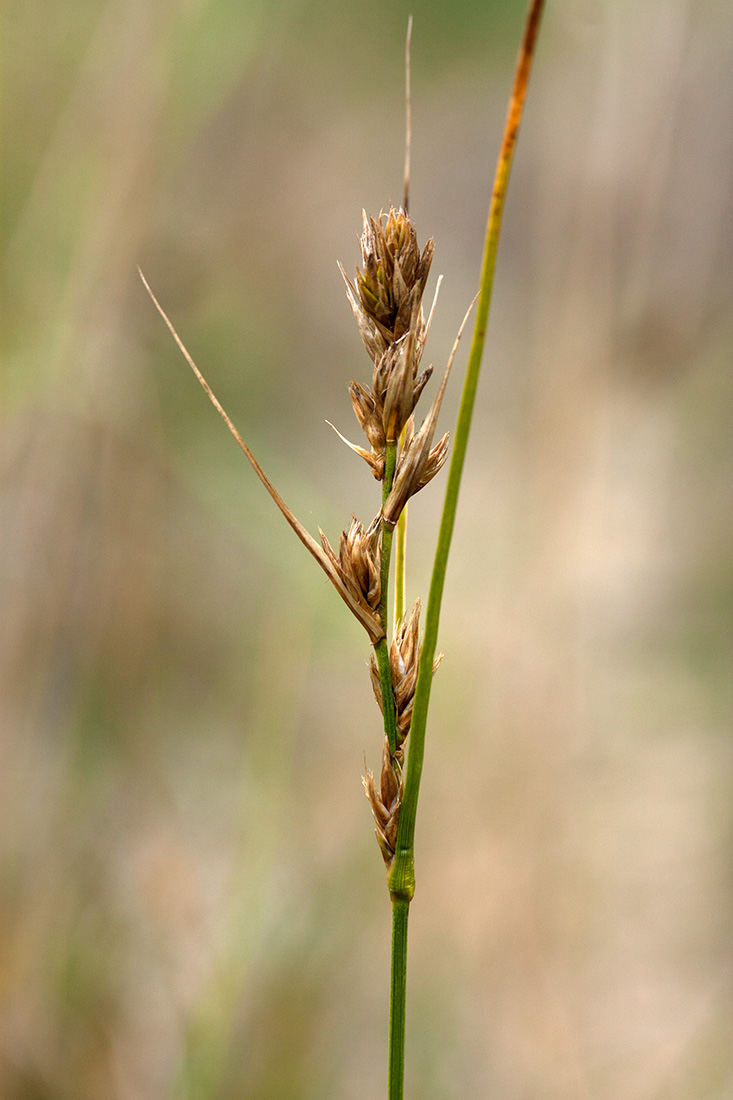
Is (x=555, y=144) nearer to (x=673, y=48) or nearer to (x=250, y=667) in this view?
(x=673, y=48)

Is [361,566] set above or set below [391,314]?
below

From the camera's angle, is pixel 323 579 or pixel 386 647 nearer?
pixel 386 647

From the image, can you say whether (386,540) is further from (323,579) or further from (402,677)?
(323,579)

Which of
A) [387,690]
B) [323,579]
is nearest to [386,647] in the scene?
[387,690]

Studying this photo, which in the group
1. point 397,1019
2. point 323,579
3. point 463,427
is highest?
point 463,427

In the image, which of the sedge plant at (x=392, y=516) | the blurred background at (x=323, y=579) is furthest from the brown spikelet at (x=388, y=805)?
the blurred background at (x=323, y=579)

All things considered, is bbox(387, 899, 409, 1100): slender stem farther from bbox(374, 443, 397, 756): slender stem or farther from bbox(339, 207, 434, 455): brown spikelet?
bbox(339, 207, 434, 455): brown spikelet

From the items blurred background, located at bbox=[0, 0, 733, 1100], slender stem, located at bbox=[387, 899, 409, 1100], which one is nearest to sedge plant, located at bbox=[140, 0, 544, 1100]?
slender stem, located at bbox=[387, 899, 409, 1100]
